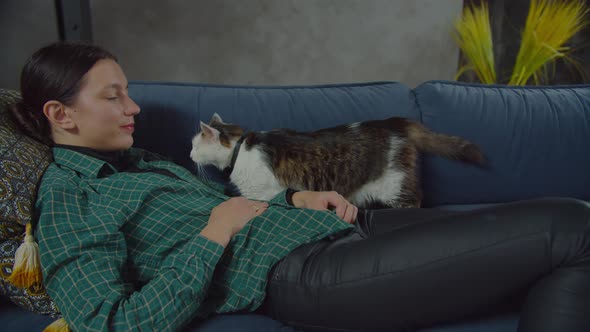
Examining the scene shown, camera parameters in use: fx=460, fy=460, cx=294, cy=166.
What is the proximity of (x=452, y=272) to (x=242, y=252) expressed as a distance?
0.45 meters

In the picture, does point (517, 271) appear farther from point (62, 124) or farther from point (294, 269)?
point (62, 124)

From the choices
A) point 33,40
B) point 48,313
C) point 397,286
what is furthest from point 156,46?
point 397,286

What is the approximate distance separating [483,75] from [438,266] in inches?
81.6

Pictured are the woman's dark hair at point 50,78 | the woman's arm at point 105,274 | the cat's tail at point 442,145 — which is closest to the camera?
the woman's arm at point 105,274

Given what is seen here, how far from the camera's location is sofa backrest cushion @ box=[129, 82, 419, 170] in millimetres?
1538

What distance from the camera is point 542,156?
1.76m

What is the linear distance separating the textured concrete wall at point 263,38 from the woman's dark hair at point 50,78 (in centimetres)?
114

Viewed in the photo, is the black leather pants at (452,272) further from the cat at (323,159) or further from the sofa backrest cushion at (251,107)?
the sofa backrest cushion at (251,107)

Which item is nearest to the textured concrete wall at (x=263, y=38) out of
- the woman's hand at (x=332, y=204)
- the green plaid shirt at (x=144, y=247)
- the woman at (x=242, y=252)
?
the woman at (x=242, y=252)

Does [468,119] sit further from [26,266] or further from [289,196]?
[26,266]

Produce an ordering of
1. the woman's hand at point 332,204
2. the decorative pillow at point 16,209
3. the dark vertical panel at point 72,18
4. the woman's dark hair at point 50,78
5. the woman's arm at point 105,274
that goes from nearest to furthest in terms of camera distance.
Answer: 1. the woman's arm at point 105,274
2. the decorative pillow at point 16,209
3. the woman's dark hair at point 50,78
4. the woman's hand at point 332,204
5. the dark vertical panel at point 72,18

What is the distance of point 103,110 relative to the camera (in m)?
1.14

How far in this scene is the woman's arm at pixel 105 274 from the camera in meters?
0.84

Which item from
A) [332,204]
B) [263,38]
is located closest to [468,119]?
[332,204]
